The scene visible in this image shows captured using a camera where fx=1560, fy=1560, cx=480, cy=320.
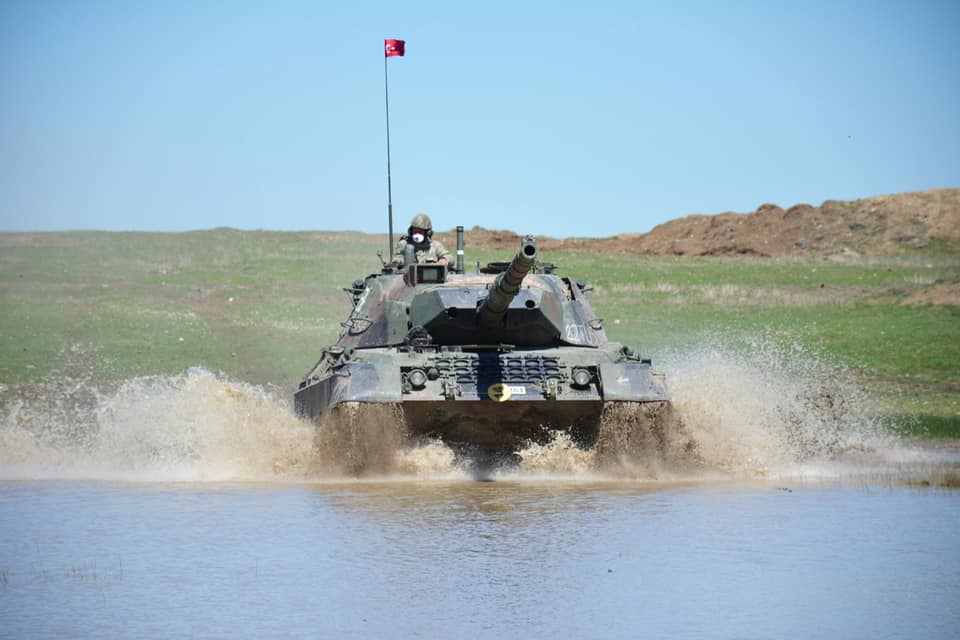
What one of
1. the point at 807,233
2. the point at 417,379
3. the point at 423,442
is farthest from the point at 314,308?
the point at 807,233

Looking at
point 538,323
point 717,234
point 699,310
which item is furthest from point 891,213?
point 538,323

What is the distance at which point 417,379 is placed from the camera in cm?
1510

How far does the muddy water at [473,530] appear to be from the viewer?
8.61m

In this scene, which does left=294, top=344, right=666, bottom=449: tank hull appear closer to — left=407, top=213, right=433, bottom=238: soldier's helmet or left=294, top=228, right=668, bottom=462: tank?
left=294, top=228, right=668, bottom=462: tank

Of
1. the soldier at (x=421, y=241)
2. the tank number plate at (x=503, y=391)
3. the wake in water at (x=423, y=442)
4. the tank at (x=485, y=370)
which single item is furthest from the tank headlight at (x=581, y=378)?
the soldier at (x=421, y=241)

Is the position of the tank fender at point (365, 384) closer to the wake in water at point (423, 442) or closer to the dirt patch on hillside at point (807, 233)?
the wake in water at point (423, 442)

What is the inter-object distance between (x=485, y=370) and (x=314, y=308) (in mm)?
20361

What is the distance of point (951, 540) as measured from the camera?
35.4 feet

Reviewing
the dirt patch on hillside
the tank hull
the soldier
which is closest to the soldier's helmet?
the soldier

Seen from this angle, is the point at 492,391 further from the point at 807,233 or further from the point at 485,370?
the point at 807,233

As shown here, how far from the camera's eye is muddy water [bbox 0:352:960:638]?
28.2ft

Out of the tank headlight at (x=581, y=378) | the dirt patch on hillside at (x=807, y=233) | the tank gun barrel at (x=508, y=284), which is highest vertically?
the dirt patch on hillside at (x=807, y=233)

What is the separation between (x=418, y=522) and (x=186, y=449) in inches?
267

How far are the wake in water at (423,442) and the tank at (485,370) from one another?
0.16m
